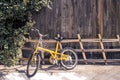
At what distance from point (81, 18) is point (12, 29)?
270cm

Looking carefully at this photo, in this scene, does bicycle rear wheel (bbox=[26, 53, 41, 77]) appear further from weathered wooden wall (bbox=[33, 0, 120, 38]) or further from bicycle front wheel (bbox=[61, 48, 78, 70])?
weathered wooden wall (bbox=[33, 0, 120, 38])

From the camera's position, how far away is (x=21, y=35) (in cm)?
1142

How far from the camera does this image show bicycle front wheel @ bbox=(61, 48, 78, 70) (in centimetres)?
1125

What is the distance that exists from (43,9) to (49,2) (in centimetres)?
40

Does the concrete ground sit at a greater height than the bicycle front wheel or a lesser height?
lesser

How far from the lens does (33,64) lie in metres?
10.9

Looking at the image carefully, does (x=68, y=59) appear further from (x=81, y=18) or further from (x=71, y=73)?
(x=81, y=18)

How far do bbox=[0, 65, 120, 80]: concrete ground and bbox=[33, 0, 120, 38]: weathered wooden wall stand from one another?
145 cm

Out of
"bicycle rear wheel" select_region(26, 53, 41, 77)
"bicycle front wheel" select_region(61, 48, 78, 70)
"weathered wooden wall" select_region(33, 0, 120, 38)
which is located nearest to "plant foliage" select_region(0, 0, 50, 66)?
"bicycle rear wheel" select_region(26, 53, 41, 77)

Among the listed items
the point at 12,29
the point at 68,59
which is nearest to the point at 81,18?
Result: the point at 68,59

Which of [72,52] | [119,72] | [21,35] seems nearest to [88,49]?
[72,52]

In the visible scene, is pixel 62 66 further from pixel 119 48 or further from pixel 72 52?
pixel 119 48

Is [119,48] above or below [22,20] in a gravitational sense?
below

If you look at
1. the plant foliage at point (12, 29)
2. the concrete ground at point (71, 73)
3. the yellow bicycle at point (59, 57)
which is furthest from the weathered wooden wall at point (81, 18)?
the concrete ground at point (71, 73)
